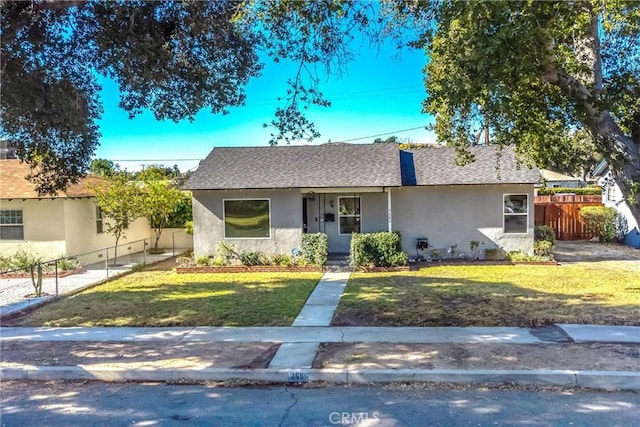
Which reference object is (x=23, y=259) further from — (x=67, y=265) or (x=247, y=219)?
(x=247, y=219)

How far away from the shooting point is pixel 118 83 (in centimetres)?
877

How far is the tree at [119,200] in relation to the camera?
17.3 metres

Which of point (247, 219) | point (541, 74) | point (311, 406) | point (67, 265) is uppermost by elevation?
point (541, 74)

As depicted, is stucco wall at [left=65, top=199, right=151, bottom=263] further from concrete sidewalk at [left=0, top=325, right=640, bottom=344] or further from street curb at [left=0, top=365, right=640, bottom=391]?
street curb at [left=0, top=365, right=640, bottom=391]

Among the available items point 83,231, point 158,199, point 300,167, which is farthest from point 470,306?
point 83,231

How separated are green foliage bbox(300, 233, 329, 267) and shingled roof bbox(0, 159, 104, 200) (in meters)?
7.76

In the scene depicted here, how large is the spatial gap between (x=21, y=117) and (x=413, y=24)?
716cm

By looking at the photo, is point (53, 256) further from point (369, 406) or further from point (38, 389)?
point (369, 406)

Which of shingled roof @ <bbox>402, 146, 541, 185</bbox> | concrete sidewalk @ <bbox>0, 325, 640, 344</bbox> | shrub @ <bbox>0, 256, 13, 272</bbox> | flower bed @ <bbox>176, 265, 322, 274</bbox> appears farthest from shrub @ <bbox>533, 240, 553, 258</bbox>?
shrub @ <bbox>0, 256, 13, 272</bbox>

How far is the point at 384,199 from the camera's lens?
17.8m

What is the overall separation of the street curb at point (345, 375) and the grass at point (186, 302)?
8.04 ft

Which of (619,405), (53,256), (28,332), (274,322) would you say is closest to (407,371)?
(619,405)

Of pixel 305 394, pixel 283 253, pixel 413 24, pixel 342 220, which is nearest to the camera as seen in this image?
pixel 305 394

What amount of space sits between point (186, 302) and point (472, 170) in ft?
36.7
